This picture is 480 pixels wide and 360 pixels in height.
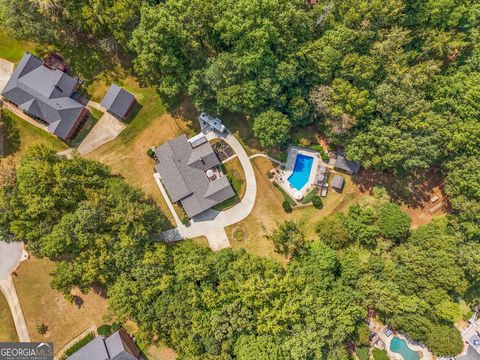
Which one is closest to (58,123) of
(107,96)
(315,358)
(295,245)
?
(107,96)

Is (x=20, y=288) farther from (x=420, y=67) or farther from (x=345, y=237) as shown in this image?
(x=420, y=67)

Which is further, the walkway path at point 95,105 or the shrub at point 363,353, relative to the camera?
the walkway path at point 95,105

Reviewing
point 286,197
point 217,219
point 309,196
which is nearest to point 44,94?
point 217,219

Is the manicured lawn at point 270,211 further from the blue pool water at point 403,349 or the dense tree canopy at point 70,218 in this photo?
the blue pool water at point 403,349

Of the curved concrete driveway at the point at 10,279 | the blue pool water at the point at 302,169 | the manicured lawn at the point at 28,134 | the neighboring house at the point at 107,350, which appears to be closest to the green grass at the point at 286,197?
the blue pool water at the point at 302,169

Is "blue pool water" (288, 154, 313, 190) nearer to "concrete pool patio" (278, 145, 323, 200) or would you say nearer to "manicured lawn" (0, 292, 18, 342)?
"concrete pool patio" (278, 145, 323, 200)

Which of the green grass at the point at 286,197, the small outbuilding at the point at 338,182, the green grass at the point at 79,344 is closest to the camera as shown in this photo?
the green grass at the point at 79,344
